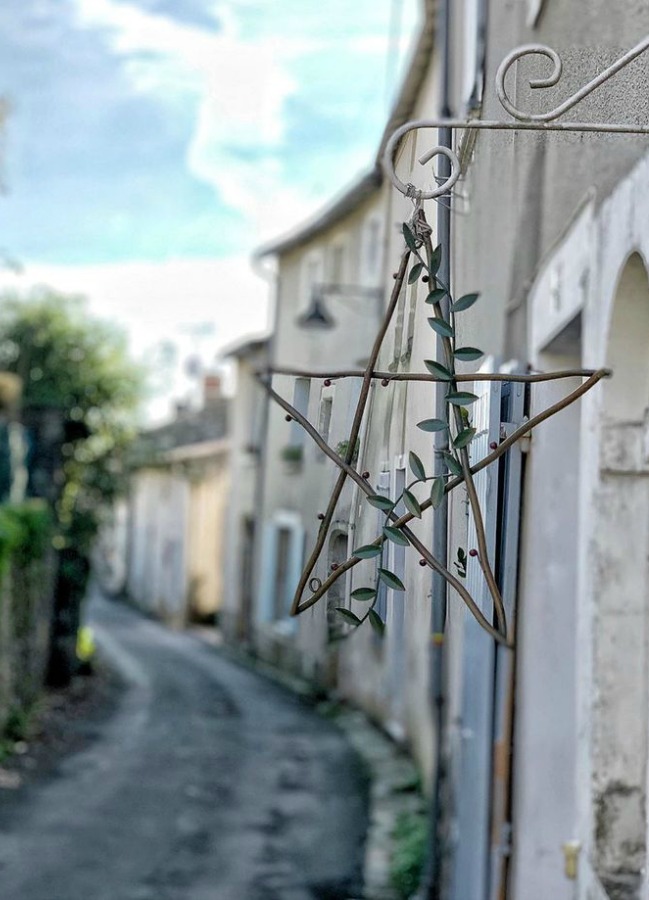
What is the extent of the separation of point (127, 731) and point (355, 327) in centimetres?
529

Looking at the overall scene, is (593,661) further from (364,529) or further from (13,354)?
(13,354)

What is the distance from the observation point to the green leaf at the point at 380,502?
2520 millimetres

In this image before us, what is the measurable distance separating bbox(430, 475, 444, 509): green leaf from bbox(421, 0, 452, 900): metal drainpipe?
13 centimetres

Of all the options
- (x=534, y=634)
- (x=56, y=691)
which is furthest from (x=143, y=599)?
(x=534, y=634)

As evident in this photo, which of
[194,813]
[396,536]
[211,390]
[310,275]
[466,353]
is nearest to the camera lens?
[396,536]

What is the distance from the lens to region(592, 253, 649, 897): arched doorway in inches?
154

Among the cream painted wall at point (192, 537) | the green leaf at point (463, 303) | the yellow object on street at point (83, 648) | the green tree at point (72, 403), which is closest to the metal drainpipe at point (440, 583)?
the green leaf at point (463, 303)

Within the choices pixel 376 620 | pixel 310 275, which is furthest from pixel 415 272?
pixel 310 275

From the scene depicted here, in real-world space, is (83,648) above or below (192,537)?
below

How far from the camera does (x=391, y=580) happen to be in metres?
2.54

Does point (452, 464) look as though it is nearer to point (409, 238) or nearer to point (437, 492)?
point (437, 492)

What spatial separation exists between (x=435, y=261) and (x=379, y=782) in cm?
951

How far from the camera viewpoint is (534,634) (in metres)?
5.46

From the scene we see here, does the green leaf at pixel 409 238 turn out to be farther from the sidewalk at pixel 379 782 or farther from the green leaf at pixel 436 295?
the sidewalk at pixel 379 782
